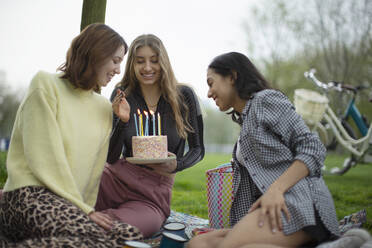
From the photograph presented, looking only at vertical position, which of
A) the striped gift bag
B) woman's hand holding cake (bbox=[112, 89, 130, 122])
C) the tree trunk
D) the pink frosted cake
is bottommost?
the striped gift bag

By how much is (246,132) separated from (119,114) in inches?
37.0

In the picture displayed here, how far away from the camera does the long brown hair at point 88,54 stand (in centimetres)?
243

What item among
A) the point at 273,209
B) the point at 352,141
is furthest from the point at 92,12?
the point at 352,141

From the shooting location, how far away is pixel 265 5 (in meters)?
18.0

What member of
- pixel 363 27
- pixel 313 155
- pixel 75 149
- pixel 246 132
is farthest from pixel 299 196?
pixel 363 27

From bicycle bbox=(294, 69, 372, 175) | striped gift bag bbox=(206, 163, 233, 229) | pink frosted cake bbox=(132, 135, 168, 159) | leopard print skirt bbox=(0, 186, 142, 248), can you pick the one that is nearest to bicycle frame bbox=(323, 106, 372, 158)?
bicycle bbox=(294, 69, 372, 175)

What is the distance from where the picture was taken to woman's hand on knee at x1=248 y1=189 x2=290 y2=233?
1974 mm

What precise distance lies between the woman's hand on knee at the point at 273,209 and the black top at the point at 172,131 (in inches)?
44.6

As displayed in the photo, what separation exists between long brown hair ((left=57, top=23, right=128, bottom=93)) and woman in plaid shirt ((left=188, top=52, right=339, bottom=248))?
2.41 ft

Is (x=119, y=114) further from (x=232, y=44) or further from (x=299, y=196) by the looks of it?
(x=232, y=44)

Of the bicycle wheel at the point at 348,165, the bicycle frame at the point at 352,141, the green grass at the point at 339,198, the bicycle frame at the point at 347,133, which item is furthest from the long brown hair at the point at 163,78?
the bicycle wheel at the point at 348,165

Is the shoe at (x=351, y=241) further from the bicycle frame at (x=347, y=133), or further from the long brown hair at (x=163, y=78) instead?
the bicycle frame at (x=347, y=133)

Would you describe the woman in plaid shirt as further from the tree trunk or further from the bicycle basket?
the bicycle basket

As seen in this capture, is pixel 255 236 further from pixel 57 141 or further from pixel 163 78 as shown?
pixel 163 78
